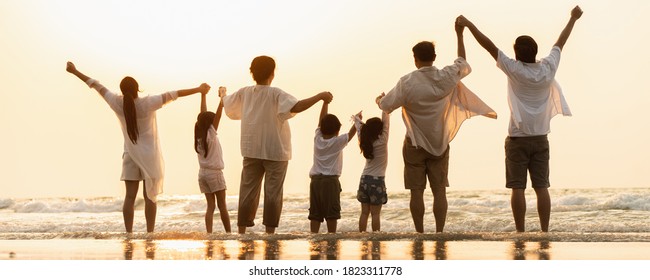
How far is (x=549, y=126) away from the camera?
988 cm

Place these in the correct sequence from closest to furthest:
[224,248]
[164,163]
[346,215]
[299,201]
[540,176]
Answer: [224,248] → [540,176] → [164,163] → [346,215] → [299,201]

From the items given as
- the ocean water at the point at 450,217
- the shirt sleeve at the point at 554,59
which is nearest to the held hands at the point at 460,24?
the shirt sleeve at the point at 554,59

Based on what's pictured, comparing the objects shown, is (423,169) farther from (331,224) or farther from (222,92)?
(222,92)

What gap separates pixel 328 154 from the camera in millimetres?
11508

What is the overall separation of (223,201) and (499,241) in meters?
4.28

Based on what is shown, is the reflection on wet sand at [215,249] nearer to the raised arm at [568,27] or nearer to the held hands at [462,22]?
the held hands at [462,22]

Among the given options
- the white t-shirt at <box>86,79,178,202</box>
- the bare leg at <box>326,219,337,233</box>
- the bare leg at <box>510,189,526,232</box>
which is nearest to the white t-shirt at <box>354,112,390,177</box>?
the bare leg at <box>326,219,337,233</box>

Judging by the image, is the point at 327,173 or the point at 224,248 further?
the point at 327,173

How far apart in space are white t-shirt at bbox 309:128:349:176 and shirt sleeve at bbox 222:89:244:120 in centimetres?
113

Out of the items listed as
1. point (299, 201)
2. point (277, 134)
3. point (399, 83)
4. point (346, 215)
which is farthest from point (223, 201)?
point (299, 201)

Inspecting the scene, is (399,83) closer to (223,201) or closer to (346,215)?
(223,201)

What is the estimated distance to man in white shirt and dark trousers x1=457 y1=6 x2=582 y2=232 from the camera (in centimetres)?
972

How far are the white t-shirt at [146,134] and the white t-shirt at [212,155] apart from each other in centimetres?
91

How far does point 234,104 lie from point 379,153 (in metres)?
1.81
